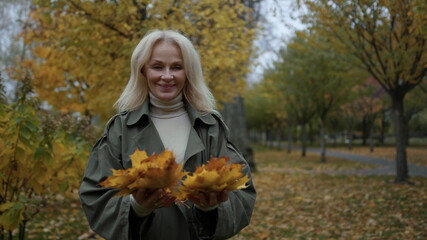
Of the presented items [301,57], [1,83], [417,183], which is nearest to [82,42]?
[1,83]

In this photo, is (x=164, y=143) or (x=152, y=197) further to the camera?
(x=164, y=143)

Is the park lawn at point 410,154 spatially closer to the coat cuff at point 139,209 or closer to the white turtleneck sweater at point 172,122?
the white turtleneck sweater at point 172,122

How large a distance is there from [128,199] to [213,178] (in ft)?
1.50

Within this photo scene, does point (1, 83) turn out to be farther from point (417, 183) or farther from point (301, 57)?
point (301, 57)

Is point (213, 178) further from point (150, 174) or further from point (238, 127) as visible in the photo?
point (238, 127)

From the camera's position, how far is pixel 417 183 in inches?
371

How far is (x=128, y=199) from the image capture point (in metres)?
1.56

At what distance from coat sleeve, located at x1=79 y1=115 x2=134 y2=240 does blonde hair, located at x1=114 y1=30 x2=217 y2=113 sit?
0.61ft

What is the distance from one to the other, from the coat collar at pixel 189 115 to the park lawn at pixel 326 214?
2.77 metres

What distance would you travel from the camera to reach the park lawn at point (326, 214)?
5492 mm

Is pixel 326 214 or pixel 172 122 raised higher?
pixel 172 122

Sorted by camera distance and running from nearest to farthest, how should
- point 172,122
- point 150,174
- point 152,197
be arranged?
point 150,174
point 152,197
point 172,122

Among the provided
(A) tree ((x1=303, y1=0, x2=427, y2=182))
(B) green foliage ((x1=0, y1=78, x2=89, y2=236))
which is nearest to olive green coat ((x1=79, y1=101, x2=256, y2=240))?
(B) green foliage ((x1=0, y1=78, x2=89, y2=236))

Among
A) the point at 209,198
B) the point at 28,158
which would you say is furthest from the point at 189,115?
the point at 28,158
